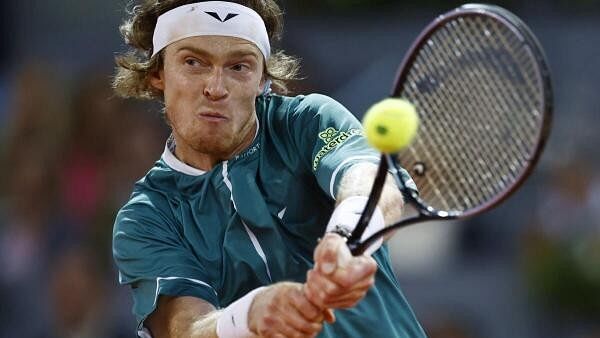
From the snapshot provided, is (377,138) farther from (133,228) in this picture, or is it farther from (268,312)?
(133,228)

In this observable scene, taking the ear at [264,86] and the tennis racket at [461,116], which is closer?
the tennis racket at [461,116]

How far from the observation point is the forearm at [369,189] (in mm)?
3955

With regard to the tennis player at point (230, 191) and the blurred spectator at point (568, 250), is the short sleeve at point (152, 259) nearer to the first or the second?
the tennis player at point (230, 191)

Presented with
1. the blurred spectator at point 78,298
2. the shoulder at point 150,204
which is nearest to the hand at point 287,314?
the shoulder at point 150,204

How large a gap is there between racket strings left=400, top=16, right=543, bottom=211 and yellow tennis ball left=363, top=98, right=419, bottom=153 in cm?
36

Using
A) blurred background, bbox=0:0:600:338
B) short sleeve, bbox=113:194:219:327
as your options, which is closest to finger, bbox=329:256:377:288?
short sleeve, bbox=113:194:219:327

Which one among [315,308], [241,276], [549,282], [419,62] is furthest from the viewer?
[549,282]

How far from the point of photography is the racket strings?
3.96 m

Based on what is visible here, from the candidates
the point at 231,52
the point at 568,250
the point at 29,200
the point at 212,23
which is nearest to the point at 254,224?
the point at 231,52

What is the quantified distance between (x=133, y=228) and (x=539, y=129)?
154cm

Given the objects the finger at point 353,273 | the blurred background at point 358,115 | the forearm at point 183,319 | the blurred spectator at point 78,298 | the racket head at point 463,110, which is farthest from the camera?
the blurred spectator at point 78,298

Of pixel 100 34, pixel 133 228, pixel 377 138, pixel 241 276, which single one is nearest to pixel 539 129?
pixel 377 138

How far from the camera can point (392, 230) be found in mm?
3703

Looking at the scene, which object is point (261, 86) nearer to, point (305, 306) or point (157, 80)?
point (157, 80)
